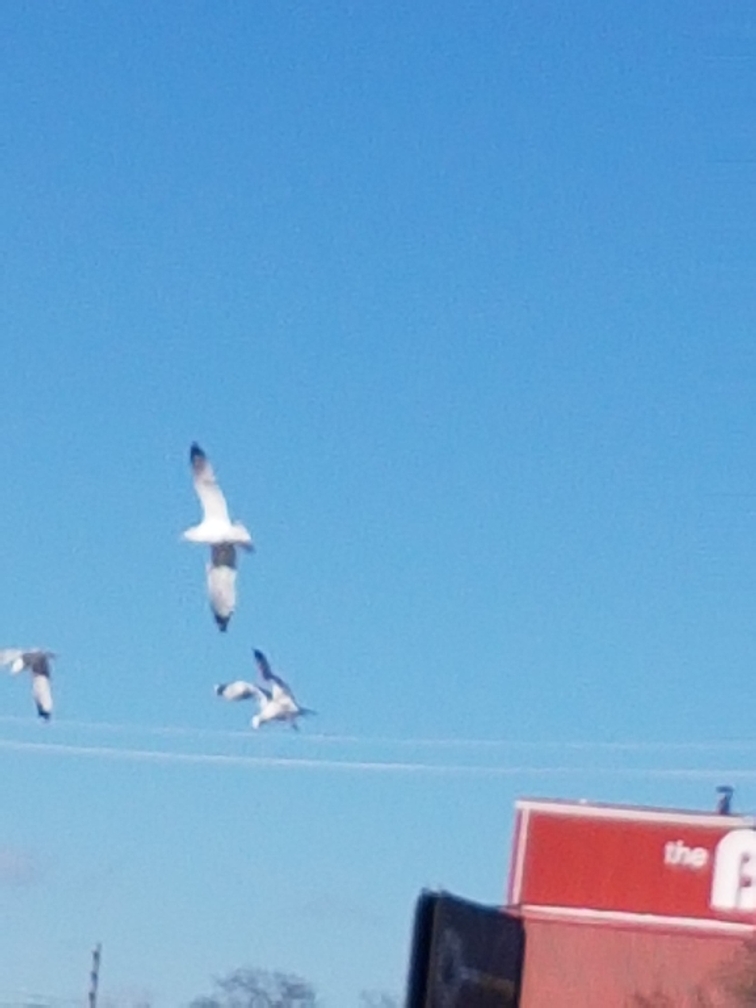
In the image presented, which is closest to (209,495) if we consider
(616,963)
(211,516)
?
(211,516)

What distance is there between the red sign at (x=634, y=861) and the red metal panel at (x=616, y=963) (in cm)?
32

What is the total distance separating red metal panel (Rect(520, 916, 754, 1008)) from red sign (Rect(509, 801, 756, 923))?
321 millimetres

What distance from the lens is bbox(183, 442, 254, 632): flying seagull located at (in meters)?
24.7

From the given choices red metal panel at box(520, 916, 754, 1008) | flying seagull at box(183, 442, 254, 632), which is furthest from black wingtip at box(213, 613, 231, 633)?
red metal panel at box(520, 916, 754, 1008)

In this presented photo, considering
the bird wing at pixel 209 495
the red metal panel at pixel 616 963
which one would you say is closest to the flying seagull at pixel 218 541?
the bird wing at pixel 209 495

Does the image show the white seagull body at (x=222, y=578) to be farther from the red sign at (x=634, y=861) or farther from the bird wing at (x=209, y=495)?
the red sign at (x=634, y=861)

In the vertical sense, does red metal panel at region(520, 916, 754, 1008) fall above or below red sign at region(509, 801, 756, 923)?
below

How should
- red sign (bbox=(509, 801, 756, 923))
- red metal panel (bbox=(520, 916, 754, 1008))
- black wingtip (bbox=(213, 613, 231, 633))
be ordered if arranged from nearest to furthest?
1. black wingtip (bbox=(213, 613, 231, 633))
2. red metal panel (bbox=(520, 916, 754, 1008))
3. red sign (bbox=(509, 801, 756, 923))

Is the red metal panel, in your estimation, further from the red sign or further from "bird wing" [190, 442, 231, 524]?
"bird wing" [190, 442, 231, 524]

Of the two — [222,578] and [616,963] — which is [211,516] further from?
[616,963]

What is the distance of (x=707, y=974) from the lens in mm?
33344

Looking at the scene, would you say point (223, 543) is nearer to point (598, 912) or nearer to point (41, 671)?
point (41, 671)

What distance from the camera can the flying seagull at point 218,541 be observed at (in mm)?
24688

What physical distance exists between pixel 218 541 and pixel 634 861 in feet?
36.9
